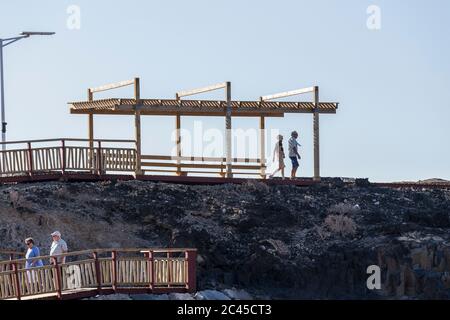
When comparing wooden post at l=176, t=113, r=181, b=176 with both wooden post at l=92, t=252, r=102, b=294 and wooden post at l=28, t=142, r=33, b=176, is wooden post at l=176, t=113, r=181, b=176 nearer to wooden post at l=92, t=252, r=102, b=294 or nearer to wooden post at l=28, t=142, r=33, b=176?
wooden post at l=28, t=142, r=33, b=176

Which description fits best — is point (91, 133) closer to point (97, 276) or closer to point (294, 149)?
point (294, 149)

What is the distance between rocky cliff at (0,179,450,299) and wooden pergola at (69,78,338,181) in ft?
5.14

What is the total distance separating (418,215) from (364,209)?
1.70m

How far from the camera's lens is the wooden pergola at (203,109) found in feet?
211

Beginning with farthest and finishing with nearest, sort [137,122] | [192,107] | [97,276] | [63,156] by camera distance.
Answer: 1. [192,107]
2. [137,122]
3. [63,156]
4. [97,276]

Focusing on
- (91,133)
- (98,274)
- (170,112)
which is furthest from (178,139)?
(98,274)

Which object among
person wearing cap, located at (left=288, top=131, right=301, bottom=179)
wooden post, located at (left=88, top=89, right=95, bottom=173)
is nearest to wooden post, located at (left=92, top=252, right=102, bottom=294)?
wooden post, located at (left=88, top=89, right=95, bottom=173)

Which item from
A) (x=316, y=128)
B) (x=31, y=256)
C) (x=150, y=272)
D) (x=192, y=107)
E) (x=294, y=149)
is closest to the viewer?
(x=31, y=256)

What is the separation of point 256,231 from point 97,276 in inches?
459

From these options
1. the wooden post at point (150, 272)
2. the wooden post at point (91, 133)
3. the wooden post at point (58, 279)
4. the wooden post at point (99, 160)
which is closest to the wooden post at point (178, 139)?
the wooden post at point (91, 133)

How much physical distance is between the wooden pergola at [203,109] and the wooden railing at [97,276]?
10010 mm

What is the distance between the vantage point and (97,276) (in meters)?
52.0

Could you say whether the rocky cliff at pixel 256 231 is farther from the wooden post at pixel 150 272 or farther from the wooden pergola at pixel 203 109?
the wooden post at pixel 150 272
